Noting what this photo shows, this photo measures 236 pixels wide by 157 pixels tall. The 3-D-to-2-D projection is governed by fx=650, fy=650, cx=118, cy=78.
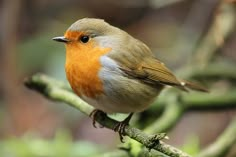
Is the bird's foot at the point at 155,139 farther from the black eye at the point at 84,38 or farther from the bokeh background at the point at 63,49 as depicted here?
the bokeh background at the point at 63,49

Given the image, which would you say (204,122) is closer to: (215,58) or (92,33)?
(215,58)

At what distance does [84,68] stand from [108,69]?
0.43ft

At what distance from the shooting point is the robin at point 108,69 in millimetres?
3268

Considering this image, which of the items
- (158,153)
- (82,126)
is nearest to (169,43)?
(82,126)

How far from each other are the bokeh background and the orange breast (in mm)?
1447

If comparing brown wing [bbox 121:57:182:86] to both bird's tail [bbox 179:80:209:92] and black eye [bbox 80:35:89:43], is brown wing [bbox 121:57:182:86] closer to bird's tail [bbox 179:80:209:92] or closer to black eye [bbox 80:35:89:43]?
bird's tail [bbox 179:80:209:92]

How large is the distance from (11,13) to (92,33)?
2428 millimetres

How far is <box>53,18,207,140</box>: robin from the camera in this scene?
327 cm

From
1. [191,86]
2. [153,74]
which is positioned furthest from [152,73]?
[191,86]

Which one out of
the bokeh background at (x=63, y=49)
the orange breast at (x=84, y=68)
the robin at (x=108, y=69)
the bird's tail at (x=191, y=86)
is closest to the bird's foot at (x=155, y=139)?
the robin at (x=108, y=69)

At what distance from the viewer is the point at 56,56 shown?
5461mm

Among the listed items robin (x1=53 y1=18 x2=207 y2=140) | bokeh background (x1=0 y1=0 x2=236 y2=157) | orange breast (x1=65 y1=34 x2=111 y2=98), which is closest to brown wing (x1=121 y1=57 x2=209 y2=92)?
robin (x1=53 y1=18 x2=207 y2=140)

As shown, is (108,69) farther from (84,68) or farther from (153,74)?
(153,74)

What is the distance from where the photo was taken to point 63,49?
5.50m
